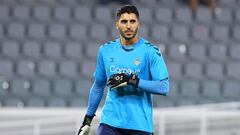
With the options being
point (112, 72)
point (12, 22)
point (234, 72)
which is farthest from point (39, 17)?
point (112, 72)

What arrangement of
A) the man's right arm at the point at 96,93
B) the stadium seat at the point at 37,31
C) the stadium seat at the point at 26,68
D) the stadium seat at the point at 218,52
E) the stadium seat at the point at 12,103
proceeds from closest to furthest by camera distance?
the man's right arm at the point at 96,93 → the stadium seat at the point at 12,103 → the stadium seat at the point at 26,68 → the stadium seat at the point at 37,31 → the stadium seat at the point at 218,52

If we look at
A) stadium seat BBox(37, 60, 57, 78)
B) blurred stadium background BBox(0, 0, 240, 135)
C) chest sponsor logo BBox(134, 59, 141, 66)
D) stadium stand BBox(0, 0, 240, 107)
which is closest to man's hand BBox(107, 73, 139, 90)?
chest sponsor logo BBox(134, 59, 141, 66)

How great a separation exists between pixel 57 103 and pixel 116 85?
7.49 metres

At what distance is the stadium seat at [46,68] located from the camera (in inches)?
497

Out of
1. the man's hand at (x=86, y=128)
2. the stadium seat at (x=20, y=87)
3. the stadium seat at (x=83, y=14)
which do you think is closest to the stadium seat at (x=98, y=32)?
the stadium seat at (x=83, y=14)

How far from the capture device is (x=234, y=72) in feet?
43.0

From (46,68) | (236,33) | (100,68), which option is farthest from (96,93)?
(236,33)

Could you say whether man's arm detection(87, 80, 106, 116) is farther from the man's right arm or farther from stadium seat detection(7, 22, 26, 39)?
stadium seat detection(7, 22, 26, 39)

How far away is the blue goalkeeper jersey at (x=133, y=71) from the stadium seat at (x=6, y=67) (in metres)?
7.54

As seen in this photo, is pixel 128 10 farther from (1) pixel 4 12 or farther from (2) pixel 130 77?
(1) pixel 4 12

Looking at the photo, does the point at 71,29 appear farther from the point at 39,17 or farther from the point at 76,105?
the point at 76,105

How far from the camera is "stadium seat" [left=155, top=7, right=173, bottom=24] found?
43.3 ft

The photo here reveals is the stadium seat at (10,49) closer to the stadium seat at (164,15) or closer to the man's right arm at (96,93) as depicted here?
the stadium seat at (164,15)

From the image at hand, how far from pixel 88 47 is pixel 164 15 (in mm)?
1509
